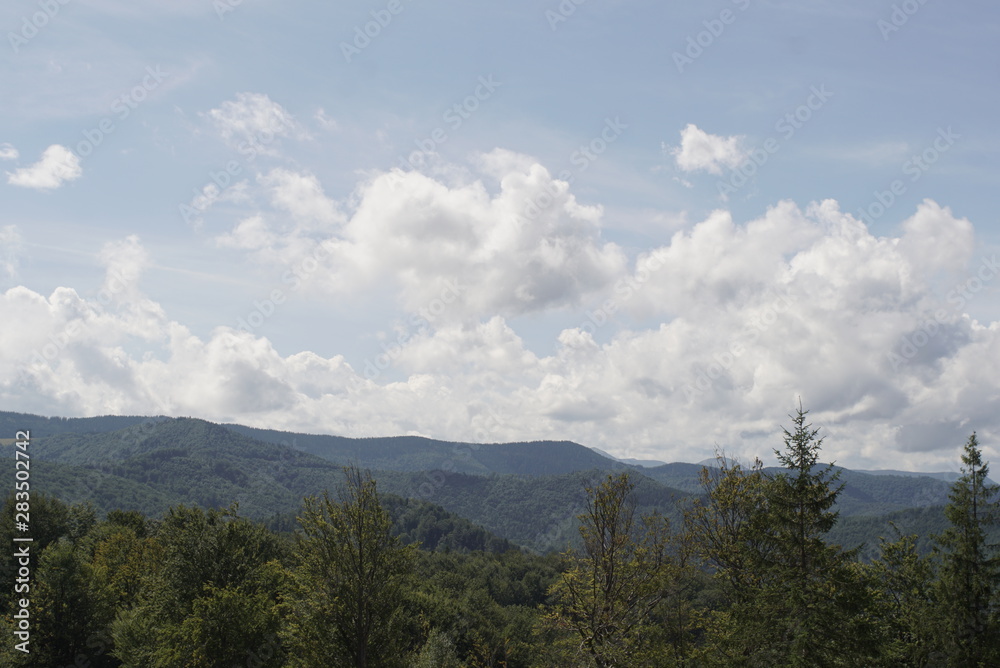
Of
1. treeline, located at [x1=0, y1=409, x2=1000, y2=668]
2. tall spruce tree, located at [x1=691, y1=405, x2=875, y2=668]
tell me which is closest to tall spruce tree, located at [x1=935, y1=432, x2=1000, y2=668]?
treeline, located at [x1=0, y1=409, x2=1000, y2=668]

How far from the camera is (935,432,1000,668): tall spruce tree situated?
2709 cm

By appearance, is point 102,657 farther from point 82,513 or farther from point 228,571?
point 82,513

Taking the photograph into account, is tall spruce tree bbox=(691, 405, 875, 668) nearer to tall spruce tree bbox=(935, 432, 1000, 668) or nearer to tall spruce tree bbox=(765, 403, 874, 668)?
tall spruce tree bbox=(765, 403, 874, 668)

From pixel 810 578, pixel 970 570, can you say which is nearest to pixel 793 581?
pixel 810 578

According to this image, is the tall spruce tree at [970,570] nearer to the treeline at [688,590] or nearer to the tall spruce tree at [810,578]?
the treeline at [688,590]

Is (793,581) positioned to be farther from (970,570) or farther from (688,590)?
(970,570)

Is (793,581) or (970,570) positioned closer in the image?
(793,581)

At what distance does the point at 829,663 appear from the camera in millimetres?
20484

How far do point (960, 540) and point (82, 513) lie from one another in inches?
4433

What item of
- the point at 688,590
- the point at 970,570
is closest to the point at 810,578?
the point at 688,590

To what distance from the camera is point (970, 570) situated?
1109 inches

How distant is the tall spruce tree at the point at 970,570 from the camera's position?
88.9 feet

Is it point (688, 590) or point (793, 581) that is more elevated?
point (793, 581)

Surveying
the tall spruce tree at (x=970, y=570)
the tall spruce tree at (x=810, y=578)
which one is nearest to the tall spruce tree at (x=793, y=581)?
the tall spruce tree at (x=810, y=578)
